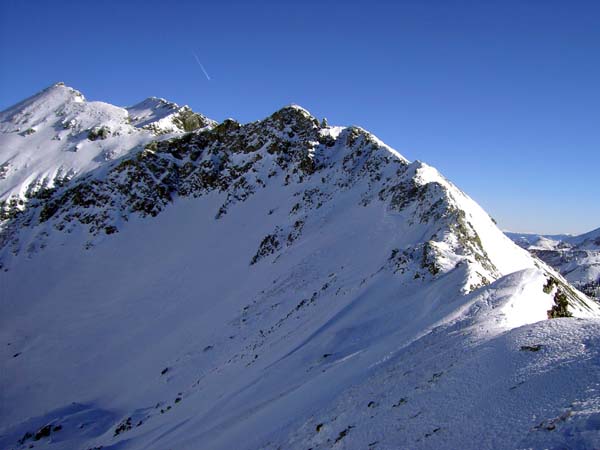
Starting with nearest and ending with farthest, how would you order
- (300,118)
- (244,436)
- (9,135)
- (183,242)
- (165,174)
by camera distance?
(244,436), (183,242), (300,118), (165,174), (9,135)

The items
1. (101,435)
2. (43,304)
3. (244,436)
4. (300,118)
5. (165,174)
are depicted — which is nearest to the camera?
(244,436)

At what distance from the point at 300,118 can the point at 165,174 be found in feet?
97.9

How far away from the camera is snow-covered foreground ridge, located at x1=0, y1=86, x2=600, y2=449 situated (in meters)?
9.77

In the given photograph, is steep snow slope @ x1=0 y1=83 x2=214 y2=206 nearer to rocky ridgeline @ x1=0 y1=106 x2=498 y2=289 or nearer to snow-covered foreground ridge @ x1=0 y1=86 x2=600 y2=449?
snow-covered foreground ridge @ x1=0 y1=86 x2=600 y2=449

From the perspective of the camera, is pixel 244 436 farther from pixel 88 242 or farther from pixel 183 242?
pixel 88 242

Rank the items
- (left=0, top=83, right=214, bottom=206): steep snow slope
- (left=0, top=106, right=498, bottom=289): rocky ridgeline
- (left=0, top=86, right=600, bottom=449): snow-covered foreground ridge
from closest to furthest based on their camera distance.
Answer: (left=0, top=86, right=600, bottom=449): snow-covered foreground ridge → (left=0, top=106, right=498, bottom=289): rocky ridgeline → (left=0, top=83, right=214, bottom=206): steep snow slope

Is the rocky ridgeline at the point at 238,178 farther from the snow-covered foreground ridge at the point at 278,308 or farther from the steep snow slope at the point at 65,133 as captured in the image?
the steep snow slope at the point at 65,133

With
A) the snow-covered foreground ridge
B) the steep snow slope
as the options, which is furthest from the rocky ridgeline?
the steep snow slope

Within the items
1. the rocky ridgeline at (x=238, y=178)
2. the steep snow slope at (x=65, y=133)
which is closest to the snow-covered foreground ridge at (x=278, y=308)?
the rocky ridgeline at (x=238, y=178)

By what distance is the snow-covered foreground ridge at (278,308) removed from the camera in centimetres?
977

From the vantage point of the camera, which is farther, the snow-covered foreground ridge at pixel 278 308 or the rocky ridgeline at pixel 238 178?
the rocky ridgeline at pixel 238 178

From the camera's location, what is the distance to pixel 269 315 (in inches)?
1257

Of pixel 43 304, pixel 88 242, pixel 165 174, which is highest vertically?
pixel 165 174

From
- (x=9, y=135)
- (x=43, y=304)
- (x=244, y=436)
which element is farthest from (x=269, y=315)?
(x=9, y=135)
